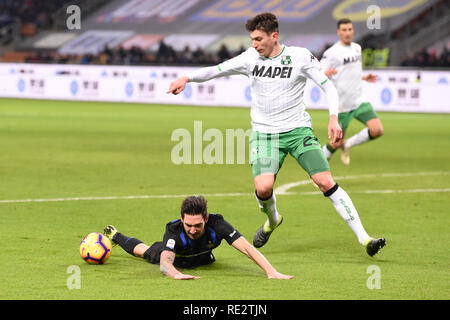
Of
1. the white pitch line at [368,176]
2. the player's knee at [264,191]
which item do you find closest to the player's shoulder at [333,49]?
the white pitch line at [368,176]

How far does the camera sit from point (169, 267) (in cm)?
698

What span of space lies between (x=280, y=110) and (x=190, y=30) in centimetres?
3992

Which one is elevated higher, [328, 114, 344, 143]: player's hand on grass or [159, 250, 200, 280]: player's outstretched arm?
[328, 114, 344, 143]: player's hand on grass

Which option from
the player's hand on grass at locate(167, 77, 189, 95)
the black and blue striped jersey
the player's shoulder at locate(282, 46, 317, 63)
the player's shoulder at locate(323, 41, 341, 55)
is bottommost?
the black and blue striped jersey

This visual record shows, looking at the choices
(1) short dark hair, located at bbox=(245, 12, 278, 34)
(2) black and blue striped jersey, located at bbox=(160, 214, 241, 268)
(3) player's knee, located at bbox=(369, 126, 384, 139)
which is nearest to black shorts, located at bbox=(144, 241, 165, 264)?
(2) black and blue striped jersey, located at bbox=(160, 214, 241, 268)

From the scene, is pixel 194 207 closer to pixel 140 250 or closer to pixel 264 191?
pixel 140 250

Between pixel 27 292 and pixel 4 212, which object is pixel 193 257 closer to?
pixel 27 292

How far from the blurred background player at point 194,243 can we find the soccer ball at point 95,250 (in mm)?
348

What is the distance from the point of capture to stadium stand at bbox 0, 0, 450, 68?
127ft

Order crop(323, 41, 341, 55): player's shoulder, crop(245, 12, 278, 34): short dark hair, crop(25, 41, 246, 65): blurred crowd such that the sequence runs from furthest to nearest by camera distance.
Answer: crop(25, 41, 246, 65): blurred crowd → crop(323, 41, 341, 55): player's shoulder → crop(245, 12, 278, 34): short dark hair

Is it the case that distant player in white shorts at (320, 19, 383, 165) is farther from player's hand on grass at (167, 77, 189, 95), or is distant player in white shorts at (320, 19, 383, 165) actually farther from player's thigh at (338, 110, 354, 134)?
player's hand on grass at (167, 77, 189, 95)

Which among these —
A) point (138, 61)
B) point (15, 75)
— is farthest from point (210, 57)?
point (15, 75)

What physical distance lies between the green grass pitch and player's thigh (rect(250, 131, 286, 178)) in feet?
2.64

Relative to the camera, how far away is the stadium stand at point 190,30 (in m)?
38.6
